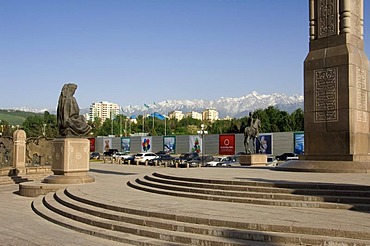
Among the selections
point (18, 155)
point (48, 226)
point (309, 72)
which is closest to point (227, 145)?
point (18, 155)

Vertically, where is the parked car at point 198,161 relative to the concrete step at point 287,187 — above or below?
below

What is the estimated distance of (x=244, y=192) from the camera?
11.1 metres

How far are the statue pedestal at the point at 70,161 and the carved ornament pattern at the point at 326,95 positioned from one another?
376 inches

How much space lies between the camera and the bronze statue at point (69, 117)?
17.0 m

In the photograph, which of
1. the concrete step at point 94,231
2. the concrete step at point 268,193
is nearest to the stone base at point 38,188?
the concrete step at point 94,231

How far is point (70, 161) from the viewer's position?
16.8 metres

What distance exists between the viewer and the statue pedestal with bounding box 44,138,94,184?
1662 cm

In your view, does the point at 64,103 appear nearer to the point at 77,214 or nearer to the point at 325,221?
the point at 77,214

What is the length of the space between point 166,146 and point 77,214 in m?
46.7

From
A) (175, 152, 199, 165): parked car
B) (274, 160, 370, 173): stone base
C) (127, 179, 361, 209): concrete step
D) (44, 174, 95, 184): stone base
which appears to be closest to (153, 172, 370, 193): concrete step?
(127, 179, 361, 209): concrete step

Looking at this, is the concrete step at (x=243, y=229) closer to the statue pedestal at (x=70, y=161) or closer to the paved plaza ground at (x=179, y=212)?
the paved plaza ground at (x=179, y=212)

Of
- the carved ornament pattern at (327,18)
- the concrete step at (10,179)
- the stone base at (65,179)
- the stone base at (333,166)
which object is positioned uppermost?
the carved ornament pattern at (327,18)

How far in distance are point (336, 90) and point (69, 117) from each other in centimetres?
1071

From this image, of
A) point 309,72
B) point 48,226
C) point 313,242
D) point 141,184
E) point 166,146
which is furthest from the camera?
point 166,146
